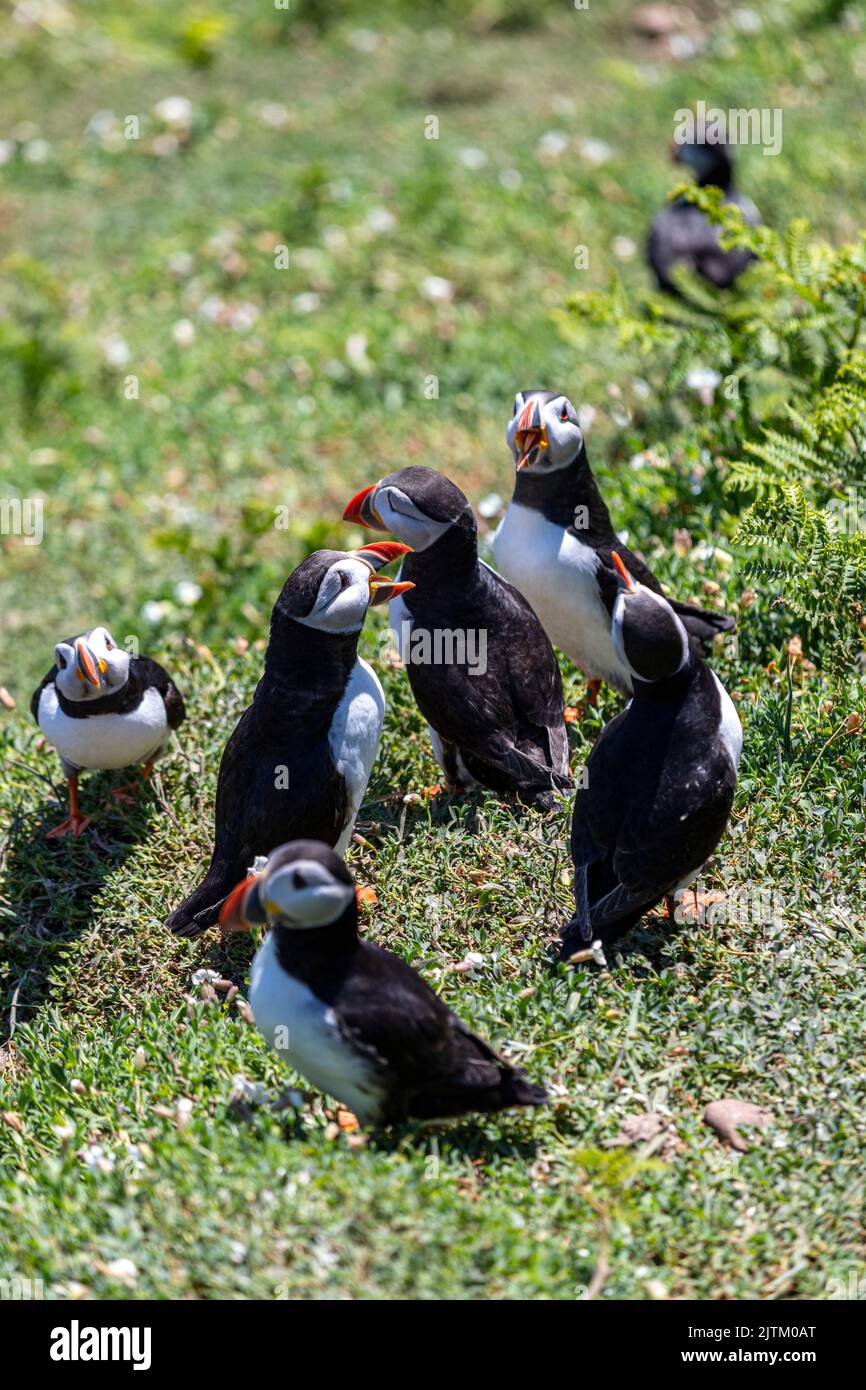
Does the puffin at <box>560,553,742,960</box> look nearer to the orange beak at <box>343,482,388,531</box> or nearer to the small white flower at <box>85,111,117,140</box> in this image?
the orange beak at <box>343,482,388,531</box>

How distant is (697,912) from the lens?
473 cm

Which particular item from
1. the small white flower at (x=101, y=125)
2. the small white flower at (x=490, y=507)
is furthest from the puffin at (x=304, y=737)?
the small white flower at (x=101, y=125)

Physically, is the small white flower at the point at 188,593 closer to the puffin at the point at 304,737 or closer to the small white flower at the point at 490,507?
the small white flower at the point at 490,507

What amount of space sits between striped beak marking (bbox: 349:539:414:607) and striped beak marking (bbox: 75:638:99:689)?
113cm

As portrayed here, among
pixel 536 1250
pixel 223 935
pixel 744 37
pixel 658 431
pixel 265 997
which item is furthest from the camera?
pixel 744 37

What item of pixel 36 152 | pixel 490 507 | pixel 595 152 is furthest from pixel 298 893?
pixel 36 152

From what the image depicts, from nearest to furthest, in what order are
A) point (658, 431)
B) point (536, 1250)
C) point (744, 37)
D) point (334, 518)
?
point (536, 1250), point (658, 431), point (334, 518), point (744, 37)

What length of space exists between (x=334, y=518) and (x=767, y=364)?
2.66 metres

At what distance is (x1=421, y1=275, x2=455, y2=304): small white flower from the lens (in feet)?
32.4

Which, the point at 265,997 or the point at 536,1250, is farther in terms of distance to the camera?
the point at 265,997

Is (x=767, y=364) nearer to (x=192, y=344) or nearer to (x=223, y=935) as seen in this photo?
(x=223, y=935)

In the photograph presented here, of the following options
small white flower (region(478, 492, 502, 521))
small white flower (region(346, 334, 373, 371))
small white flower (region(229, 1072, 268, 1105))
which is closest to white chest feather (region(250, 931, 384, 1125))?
small white flower (region(229, 1072, 268, 1105))

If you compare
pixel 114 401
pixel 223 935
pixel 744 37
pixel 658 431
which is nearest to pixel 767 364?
pixel 658 431
